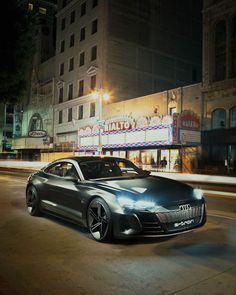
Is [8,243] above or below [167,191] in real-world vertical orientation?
below

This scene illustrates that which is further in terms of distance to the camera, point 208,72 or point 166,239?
point 208,72

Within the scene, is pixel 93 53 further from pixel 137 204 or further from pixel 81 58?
pixel 137 204

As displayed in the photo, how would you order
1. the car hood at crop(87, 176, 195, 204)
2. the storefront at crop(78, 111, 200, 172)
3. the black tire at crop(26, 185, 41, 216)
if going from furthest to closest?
1. the storefront at crop(78, 111, 200, 172)
2. the black tire at crop(26, 185, 41, 216)
3. the car hood at crop(87, 176, 195, 204)

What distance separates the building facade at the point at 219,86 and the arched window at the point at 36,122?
2911 cm

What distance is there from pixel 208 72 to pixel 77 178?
2543 centimetres

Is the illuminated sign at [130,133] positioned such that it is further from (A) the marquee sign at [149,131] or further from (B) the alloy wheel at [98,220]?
(B) the alloy wheel at [98,220]

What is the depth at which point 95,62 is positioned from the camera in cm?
4147

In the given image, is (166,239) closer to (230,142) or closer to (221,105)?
(230,142)

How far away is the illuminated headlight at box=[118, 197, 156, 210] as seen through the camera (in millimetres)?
5702

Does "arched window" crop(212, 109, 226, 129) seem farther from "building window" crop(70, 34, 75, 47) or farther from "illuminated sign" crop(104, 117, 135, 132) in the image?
"building window" crop(70, 34, 75, 47)

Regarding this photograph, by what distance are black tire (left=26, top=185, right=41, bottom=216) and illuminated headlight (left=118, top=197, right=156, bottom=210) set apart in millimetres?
3279

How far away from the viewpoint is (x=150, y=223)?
5.67 metres

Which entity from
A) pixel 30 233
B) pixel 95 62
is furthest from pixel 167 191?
pixel 95 62

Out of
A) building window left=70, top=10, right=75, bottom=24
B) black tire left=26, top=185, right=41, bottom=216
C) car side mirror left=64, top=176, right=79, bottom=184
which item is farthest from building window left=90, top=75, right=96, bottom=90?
car side mirror left=64, top=176, right=79, bottom=184
